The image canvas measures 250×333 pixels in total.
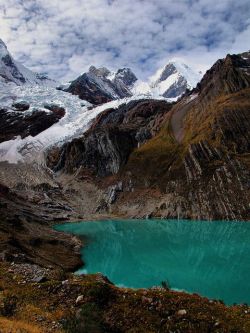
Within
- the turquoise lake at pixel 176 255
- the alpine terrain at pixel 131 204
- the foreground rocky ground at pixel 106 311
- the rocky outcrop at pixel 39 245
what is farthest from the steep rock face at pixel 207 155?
the foreground rocky ground at pixel 106 311

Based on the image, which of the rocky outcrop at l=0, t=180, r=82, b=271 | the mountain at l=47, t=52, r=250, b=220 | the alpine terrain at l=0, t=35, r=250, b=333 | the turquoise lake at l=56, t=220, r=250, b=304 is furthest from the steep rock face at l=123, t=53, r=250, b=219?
the rocky outcrop at l=0, t=180, r=82, b=271

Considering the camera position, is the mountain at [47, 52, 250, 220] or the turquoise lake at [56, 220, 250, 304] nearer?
the turquoise lake at [56, 220, 250, 304]

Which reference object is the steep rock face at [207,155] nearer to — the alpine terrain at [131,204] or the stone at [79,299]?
the alpine terrain at [131,204]

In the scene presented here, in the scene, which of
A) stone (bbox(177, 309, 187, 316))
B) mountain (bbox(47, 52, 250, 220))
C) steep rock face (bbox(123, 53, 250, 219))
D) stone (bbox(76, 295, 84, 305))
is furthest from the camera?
mountain (bbox(47, 52, 250, 220))

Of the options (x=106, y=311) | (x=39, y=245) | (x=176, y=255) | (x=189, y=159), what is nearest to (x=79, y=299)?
(x=106, y=311)

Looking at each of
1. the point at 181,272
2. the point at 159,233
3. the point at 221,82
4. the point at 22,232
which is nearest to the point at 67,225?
the point at 159,233

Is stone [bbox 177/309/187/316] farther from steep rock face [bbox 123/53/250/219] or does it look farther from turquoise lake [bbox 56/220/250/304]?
steep rock face [bbox 123/53/250/219]

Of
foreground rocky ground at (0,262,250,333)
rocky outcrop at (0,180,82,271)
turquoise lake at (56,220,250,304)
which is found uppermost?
foreground rocky ground at (0,262,250,333)
